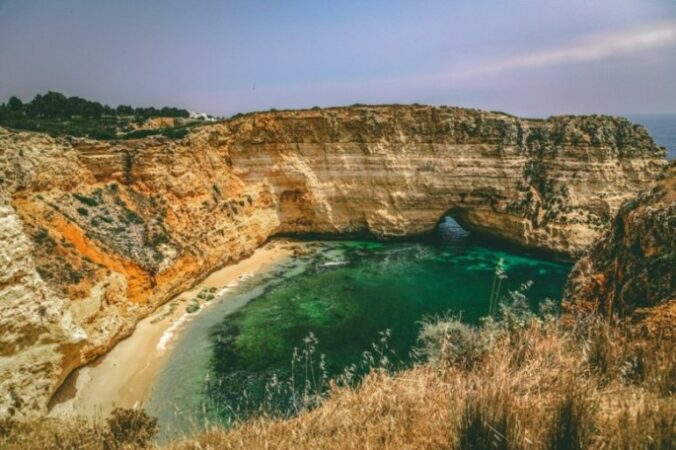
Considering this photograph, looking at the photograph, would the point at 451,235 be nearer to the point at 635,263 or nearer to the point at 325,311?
the point at 325,311

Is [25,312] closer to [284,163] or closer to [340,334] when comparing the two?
[340,334]

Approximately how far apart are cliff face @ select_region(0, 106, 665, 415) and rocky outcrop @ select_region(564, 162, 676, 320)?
1545 centimetres

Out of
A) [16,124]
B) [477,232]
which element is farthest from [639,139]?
[16,124]

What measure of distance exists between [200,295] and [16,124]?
1784 centimetres

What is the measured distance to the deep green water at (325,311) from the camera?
13.6 meters

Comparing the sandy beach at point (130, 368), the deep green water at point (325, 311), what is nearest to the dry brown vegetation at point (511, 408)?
the deep green water at point (325, 311)

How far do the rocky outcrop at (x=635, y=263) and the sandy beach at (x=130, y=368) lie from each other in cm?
948

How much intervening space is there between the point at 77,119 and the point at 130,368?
26267 mm

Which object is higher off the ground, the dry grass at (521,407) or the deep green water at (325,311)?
the dry grass at (521,407)

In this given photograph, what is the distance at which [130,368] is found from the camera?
14.6m

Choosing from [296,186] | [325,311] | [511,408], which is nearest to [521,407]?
[511,408]

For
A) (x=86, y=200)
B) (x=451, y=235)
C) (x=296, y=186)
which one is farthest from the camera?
(x=451, y=235)

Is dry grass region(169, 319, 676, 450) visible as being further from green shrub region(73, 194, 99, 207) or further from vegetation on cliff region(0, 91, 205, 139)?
vegetation on cliff region(0, 91, 205, 139)

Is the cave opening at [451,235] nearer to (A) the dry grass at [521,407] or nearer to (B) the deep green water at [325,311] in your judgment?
(B) the deep green water at [325,311]
